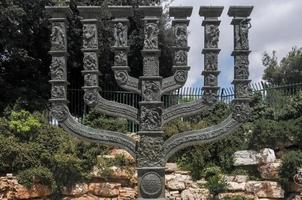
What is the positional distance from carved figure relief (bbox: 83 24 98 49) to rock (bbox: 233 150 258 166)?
5.90m

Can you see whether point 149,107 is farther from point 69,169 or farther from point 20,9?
point 20,9

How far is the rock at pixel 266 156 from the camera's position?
12.3m

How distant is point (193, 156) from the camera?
12.8m

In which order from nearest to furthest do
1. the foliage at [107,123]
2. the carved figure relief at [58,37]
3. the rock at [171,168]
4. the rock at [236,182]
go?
the carved figure relief at [58,37] < the rock at [236,182] < the rock at [171,168] < the foliage at [107,123]

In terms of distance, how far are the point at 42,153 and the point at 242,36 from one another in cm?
608

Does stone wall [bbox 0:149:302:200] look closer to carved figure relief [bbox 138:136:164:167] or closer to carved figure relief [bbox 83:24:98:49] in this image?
carved figure relief [bbox 138:136:164:167]

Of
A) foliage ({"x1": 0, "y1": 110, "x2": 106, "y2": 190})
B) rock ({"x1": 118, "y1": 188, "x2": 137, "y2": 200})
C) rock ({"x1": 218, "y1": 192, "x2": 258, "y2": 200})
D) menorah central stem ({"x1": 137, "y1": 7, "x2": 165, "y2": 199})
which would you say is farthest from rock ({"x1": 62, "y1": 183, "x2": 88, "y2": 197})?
menorah central stem ({"x1": 137, "y1": 7, "x2": 165, "y2": 199})

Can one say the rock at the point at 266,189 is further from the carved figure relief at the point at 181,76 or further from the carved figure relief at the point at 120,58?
the carved figure relief at the point at 120,58

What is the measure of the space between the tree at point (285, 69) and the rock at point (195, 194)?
1164 centimetres

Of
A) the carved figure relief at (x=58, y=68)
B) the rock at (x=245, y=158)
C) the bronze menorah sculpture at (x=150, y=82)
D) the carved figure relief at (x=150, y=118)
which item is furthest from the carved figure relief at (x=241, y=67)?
the rock at (x=245, y=158)

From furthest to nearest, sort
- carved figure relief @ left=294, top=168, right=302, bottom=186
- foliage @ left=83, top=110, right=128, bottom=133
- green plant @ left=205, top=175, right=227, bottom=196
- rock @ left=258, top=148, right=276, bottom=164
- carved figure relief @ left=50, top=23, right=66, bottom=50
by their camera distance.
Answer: foliage @ left=83, top=110, right=128, bottom=133 < rock @ left=258, top=148, right=276, bottom=164 < green plant @ left=205, top=175, right=227, bottom=196 < carved figure relief @ left=294, top=168, right=302, bottom=186 < carved figure relief @ left=50, top=23, right=66, bottom=50

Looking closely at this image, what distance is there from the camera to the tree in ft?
A: 76.0

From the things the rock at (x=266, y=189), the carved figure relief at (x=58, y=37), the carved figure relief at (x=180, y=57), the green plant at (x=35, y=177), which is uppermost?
the carved figure relief at (x=58, y=37)

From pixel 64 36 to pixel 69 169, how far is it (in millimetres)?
5138
